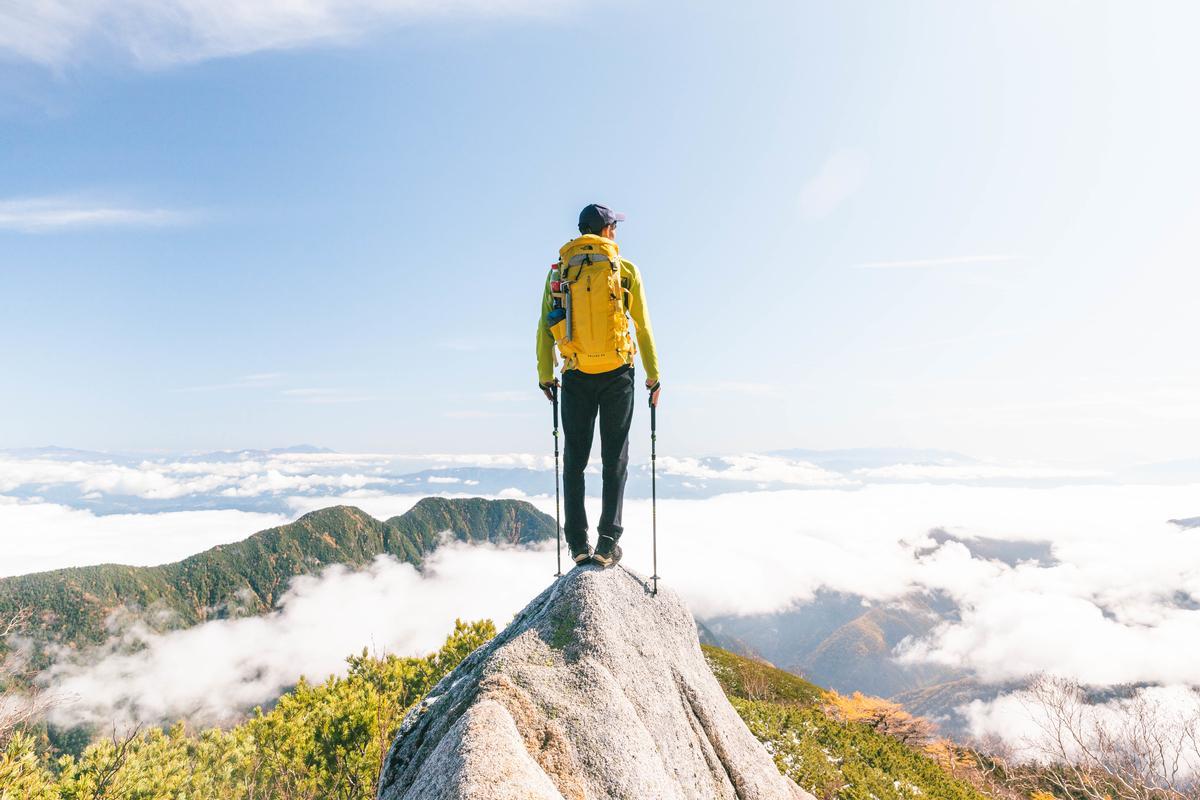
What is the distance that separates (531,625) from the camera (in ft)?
23.6

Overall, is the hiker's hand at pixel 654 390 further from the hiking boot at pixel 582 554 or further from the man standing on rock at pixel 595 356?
the hiking boot at pixel 582 554

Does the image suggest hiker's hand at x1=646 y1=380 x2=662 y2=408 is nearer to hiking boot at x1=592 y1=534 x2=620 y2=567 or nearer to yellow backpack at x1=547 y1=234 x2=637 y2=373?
yellow backpack at x1=547 y1=234 x2=637 y2=373

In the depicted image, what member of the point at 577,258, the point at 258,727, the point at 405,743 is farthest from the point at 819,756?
the point at 258,727

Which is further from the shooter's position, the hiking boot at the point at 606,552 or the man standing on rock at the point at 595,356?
the hiking boot at the point at 606,552

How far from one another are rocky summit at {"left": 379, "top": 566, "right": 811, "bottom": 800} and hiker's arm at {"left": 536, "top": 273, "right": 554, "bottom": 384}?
2.79 m

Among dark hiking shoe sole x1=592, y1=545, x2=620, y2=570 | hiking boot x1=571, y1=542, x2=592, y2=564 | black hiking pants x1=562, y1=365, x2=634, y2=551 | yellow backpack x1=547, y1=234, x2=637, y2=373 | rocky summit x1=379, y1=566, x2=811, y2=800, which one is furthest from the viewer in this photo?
hiking boot x1=571, y1=542, x2=592, y2=564

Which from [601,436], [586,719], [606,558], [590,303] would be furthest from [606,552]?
[590,303]

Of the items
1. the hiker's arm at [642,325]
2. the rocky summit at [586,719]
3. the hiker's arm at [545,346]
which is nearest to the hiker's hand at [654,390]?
the hiker's arm at [642,325]

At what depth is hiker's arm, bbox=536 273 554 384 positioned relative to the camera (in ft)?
26.7

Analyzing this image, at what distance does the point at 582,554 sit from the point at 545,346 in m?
3.07

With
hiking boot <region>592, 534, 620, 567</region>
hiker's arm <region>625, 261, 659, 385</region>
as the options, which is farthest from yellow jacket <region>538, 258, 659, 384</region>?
hiking boot <region>592, 534, 620, 567</region>

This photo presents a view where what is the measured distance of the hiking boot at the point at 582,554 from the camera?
831cm

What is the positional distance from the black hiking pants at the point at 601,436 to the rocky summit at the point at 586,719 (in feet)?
2.63

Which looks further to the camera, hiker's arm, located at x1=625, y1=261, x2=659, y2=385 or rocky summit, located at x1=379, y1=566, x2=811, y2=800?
hiker's arm, located at x1=625, y1=261, x2=659, y2=385
